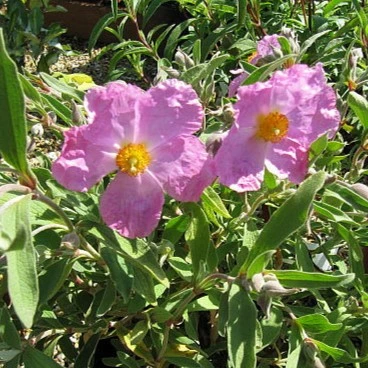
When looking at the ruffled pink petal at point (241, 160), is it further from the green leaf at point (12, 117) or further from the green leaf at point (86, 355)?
the green leaf at point (86, 355)

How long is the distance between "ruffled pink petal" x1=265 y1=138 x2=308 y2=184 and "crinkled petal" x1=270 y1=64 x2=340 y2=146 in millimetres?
16

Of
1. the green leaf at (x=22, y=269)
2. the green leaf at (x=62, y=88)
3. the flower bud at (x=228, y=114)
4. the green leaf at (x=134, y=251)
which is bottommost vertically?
the green leaf at (x=134, y=251)

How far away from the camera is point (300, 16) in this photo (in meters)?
2.33

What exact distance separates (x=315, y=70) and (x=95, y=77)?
2.12 meters

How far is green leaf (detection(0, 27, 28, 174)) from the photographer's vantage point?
0.77m

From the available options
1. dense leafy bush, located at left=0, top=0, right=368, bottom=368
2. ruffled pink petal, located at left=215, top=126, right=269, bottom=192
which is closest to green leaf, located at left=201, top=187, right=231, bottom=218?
dense leafy bush, located at left=0, top=0, right=368, bottom=368

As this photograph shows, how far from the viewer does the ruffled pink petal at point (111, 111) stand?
847mm

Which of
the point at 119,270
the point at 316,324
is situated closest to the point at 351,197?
the point at 316,324

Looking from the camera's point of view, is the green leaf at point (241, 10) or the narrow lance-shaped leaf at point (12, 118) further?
the green leaf at point (241, 10)

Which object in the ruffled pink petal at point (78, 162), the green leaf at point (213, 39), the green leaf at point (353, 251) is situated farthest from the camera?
the green leaf at point (213, 39)

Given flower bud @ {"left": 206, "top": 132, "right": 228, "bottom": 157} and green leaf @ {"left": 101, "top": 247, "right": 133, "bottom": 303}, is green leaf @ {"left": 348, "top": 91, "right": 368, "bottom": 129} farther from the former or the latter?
green leaf @ {"left": 101, "top": 247, "right": 133, "bottom": 303}

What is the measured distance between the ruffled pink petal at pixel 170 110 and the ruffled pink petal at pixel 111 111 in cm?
1

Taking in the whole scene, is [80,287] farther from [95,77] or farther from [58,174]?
[95,77]

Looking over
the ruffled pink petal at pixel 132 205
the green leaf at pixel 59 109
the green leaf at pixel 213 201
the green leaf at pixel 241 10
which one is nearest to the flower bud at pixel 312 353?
the green leaf at pixel 213 201
